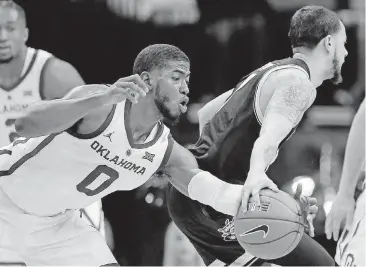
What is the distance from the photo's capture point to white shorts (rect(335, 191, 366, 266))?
3652 mm

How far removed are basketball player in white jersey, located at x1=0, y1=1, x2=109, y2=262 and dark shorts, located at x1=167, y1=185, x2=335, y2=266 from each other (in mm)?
1100

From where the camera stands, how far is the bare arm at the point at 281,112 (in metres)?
3.43

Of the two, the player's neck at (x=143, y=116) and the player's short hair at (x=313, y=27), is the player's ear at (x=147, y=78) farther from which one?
the player's short hair at (x=313, y=27)

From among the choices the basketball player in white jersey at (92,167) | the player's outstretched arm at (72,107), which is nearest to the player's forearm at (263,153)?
the basketball player in white jersey at (92,167)

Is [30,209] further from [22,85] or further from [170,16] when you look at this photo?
[170,16]

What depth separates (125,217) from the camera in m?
8.08

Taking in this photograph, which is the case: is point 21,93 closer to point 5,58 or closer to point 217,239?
point 5,58

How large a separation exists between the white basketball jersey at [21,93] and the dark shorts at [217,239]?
5.09 feet

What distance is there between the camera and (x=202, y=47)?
7.81m

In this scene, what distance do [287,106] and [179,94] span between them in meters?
0.55

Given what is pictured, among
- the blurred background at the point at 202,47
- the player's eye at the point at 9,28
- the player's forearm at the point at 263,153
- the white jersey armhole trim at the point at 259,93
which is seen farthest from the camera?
the blurred background at the point at 202,47

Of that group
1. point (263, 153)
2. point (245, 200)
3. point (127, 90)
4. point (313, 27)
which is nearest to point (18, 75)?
point (313, 27)

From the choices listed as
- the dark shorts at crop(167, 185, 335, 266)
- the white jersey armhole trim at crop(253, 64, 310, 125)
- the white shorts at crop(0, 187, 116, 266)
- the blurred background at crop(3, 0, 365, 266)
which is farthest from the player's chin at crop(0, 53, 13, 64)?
the blurred background at crop(3, 0, 365, 266)

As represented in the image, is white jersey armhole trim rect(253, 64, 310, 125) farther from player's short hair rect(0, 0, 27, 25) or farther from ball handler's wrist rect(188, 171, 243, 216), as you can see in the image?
player's short hair rect(0, 0, 27, 25)
